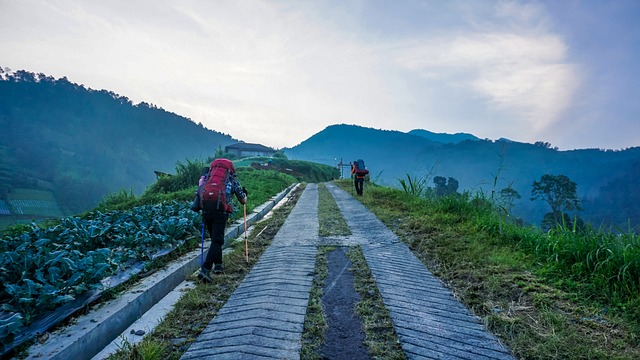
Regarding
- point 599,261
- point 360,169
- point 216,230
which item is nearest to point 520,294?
point 599,261

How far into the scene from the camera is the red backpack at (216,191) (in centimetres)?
415

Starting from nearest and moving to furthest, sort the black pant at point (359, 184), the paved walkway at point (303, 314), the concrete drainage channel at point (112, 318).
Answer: the concrete drainage channel at point (112, 318) → the paved walkway at point (303, 314) → the black pant at point (359, 184)

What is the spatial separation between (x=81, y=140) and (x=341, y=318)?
135 meters

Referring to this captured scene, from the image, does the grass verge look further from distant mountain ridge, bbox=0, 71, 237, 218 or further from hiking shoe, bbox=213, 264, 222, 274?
distant mountain ridge, bbox=0, 71, 237, 218

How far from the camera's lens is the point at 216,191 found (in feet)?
13.7

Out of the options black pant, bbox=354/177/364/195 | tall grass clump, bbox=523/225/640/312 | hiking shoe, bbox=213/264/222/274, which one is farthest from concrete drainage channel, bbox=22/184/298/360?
black pant, bbox=354/177/364/195

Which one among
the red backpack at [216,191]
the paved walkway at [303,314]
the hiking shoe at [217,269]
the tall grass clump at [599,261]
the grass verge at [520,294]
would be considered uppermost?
the red backpack at [216,191]

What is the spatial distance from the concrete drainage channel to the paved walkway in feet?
2.45

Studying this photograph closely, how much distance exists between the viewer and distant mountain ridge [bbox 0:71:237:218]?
77.4 meters

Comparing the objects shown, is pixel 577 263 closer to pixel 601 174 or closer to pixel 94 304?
pixel 94 304

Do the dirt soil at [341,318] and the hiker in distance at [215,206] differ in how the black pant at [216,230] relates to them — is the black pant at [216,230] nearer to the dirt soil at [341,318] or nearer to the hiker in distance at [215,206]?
the hiker in distance at [215,206]

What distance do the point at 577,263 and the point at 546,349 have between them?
72.1 inches

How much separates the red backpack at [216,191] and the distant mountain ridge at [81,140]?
6946 centimetres

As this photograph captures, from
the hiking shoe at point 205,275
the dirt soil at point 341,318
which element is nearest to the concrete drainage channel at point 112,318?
the hiking shoe at point 205,275
